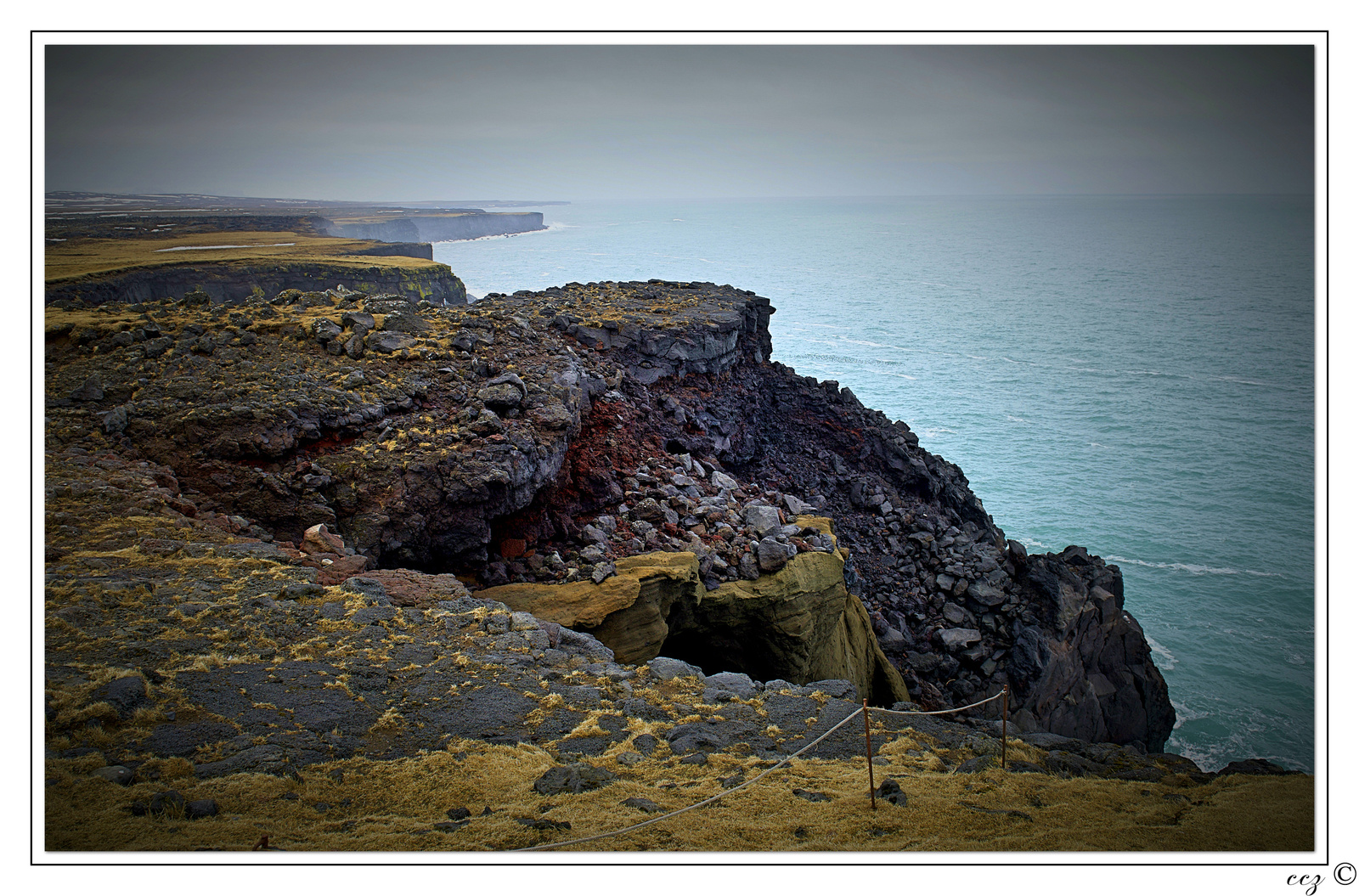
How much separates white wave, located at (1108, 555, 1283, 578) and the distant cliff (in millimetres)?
48575

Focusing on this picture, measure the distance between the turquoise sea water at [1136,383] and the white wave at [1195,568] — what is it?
4.5 inches

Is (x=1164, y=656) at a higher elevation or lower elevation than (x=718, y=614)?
lower

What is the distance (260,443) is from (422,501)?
2655 mm

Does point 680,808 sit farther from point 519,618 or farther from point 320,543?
point 320,543

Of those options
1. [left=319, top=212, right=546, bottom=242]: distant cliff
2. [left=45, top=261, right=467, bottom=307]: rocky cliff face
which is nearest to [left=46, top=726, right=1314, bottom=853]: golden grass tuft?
[left=45, top=261, right=467, bottom=307]: rocky cliff face

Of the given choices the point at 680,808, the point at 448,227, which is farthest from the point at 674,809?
the point at 448,227

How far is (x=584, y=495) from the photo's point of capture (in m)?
13.2

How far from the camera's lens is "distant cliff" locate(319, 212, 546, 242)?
224ft

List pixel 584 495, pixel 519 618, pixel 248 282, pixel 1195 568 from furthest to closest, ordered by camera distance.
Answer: pixel 248 282 → pixel 1195 568 → pixel 584 495 → pixel 519 618

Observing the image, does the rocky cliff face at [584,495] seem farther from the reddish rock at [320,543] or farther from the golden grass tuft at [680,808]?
the golden grass tuft at [680,808]

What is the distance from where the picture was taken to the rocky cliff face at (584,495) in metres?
10.9

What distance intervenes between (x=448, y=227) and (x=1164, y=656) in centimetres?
9518

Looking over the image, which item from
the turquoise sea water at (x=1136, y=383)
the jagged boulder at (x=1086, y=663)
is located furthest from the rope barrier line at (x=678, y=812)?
the jagged boulder at (x=1086, y=663)

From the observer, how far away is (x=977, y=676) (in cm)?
1587
